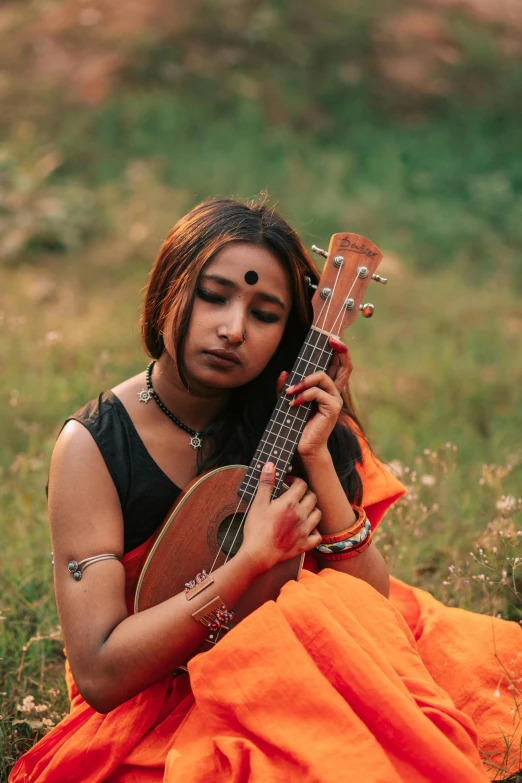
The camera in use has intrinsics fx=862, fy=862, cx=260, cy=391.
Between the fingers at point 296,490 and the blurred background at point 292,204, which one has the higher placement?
the blurred background at point 292,204

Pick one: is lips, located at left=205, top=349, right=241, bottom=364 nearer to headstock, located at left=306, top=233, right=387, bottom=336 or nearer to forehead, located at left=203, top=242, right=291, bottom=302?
forehead, located at left=203, top=242, right=291, bottom=302

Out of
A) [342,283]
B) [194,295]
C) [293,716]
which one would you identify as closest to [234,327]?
[194,295]

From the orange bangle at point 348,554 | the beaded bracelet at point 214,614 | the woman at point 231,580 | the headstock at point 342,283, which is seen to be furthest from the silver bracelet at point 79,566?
the headstock at point 342,283

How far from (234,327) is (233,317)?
0.04 metres

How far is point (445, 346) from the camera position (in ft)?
19.6

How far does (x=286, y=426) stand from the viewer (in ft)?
7.91

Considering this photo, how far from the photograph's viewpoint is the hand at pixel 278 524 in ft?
7.24

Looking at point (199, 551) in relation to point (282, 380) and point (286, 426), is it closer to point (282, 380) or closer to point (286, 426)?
point (286, 426)

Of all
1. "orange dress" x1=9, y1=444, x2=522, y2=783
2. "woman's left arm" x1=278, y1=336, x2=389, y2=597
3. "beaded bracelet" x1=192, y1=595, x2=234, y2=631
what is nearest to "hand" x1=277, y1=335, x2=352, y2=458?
"woman's left arm" x1=278, y1=336, x2=389, y2=597

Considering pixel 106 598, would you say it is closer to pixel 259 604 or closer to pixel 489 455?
pixel 259 604

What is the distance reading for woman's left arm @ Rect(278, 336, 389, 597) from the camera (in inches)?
94.1

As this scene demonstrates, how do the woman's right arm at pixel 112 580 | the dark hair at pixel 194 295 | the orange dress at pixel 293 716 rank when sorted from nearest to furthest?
the orange dress at pixel 293 716, the woman's right arm at pixel 112 580, the dark hair at pixel 194 295

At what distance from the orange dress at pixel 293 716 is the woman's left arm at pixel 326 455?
0.16 metres

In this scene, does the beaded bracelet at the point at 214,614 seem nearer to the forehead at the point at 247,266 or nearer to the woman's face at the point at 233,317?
the woman's face at the point at 233,317
